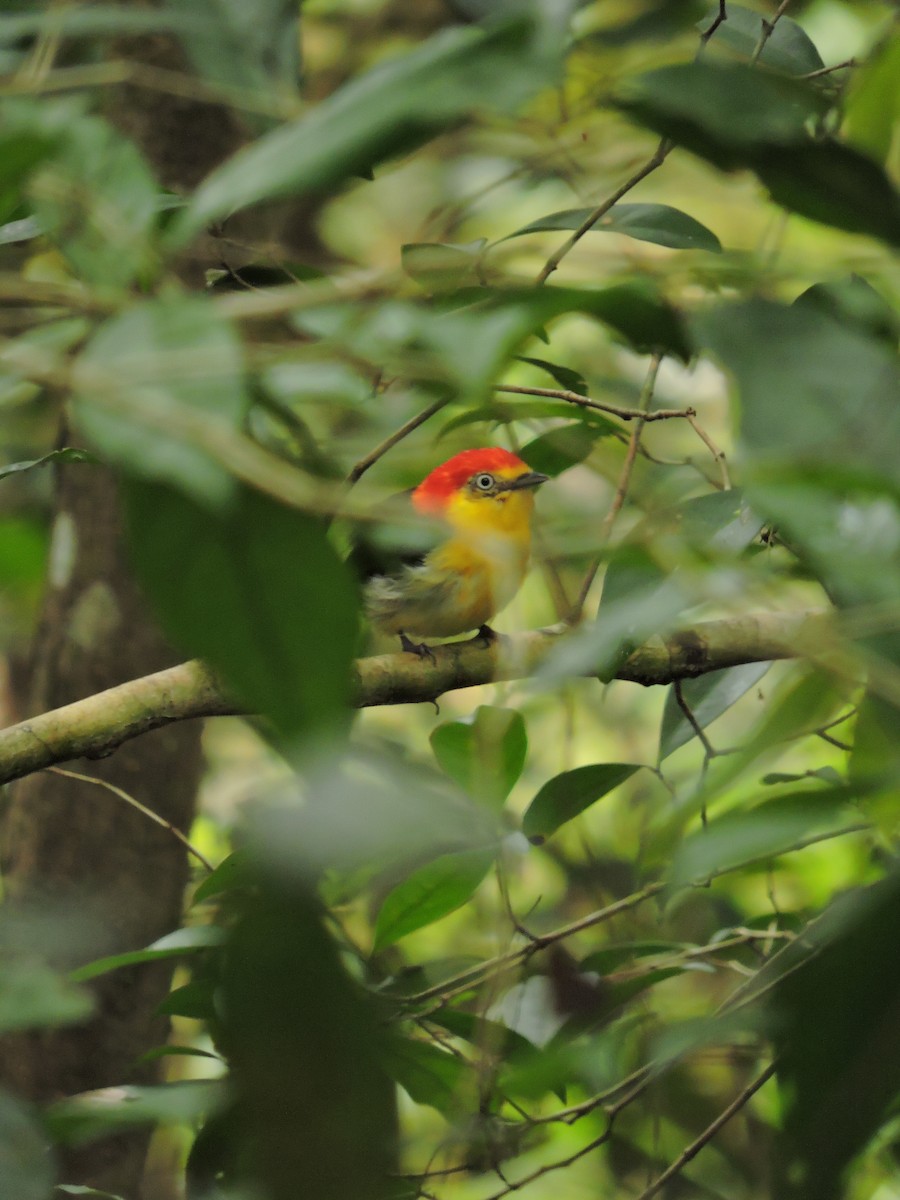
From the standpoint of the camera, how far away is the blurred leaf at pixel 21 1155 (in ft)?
2.83

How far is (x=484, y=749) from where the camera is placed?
1.14 m

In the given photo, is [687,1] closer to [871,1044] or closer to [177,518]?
[177,518]

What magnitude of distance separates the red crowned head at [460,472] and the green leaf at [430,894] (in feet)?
6.49

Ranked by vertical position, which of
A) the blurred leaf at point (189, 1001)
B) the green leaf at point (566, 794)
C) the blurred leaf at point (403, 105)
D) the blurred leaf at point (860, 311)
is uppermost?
the blurred leaf at point (403, 105)

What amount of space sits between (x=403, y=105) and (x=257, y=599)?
0.23 m

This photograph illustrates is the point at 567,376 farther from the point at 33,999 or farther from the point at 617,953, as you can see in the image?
the point at 33,999

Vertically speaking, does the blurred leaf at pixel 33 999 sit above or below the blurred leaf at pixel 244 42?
below

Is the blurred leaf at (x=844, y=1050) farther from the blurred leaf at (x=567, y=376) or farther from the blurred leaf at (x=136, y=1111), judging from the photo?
the blurred leaf at (x=567, y=376)

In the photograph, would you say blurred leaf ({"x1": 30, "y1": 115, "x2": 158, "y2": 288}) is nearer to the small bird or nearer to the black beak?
the small bird

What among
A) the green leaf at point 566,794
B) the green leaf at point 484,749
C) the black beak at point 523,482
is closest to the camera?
the green leaf at point 484,749

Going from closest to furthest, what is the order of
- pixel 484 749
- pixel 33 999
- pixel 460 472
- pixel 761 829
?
pixel 761 829, pixel 33 999, pixel 484 749, pixel 460 472

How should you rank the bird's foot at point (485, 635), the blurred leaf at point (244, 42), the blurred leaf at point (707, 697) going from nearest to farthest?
1. the blurred leaf at point (244, 42)
2. the blurred leaf at point (707, 697)
3. the bird's foot at point (485, 635)

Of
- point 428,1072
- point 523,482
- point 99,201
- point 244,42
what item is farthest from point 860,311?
point 523,482

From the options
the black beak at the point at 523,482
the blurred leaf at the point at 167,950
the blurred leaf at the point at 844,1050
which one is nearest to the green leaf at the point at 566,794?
the blurred leaf at the point at 167,950
